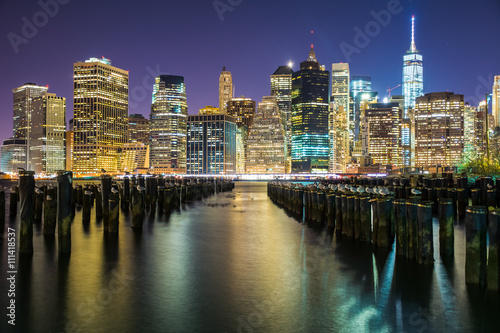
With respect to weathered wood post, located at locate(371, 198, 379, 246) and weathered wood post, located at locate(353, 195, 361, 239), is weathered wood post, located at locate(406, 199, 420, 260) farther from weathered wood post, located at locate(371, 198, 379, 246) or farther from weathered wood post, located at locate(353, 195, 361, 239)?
weathered wood post, located at locate(353, 195, 361, 239)

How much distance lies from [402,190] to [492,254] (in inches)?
604

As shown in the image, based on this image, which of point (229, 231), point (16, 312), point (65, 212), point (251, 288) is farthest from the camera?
point (229, 231)

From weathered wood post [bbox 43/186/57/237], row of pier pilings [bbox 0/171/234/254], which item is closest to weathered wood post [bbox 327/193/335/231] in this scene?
row of pier pilings [bbox 0/171/234/254]

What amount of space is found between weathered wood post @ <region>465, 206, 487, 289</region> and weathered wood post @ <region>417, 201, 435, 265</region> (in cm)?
156

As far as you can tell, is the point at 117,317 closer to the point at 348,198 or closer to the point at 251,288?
the point at 251,288

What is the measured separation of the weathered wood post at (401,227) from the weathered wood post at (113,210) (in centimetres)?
1161

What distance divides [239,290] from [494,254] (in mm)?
6104

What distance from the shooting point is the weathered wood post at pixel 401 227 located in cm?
1232

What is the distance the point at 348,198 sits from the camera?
629 inches

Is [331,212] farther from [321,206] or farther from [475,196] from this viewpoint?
[475,196]

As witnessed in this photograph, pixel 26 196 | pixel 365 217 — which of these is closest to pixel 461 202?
pixel 365 217

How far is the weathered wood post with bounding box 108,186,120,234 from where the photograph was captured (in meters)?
17.9

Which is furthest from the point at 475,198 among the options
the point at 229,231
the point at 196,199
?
the point at 196,199

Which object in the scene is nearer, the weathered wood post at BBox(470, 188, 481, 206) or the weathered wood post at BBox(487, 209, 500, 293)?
the weathered wood post at BBox(487, 209, 500, 293)
